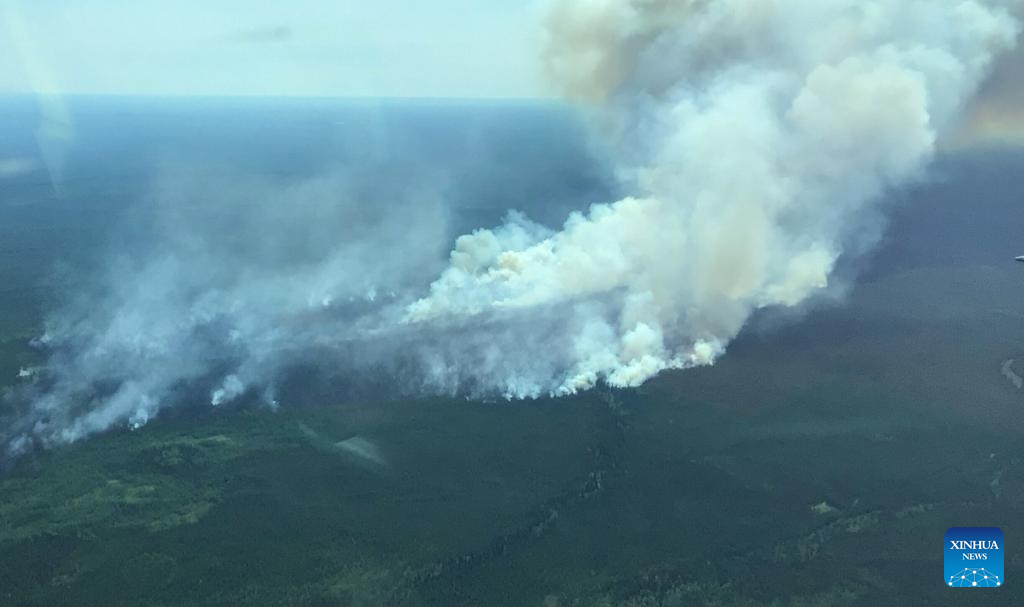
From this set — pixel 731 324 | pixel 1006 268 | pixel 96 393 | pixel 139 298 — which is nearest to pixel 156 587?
pixel 96 393

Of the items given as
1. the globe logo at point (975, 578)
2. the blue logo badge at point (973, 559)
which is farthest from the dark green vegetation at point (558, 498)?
the blue logo badge at point (973, 559)

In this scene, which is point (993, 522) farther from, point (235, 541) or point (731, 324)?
point (235, 541)


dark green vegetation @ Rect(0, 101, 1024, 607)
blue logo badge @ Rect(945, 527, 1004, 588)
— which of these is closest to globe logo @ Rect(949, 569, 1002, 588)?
blue logo badge @ Rect(945, 527, 1004, 588)

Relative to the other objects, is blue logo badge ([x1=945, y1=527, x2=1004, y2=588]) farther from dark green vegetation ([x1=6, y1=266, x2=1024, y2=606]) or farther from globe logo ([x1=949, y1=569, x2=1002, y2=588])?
dark green vegetation ([x1=6, y1=266, x2=1024, y2=606])

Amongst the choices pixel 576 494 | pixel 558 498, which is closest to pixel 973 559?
pixel 576 494

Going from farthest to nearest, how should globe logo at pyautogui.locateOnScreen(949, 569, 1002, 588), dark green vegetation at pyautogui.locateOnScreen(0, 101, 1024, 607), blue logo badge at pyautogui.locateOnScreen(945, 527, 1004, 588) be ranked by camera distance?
1. dark green vegetation at pyautogui.locateOnScreen(0, 101, 1024, 607)
2. globe logo at pyautogui.locateOnScreen(949, 569, 1002, 588)
3. blue logo badge at pyautogui.locateOnScreen(945, 527, 1004, 588)
